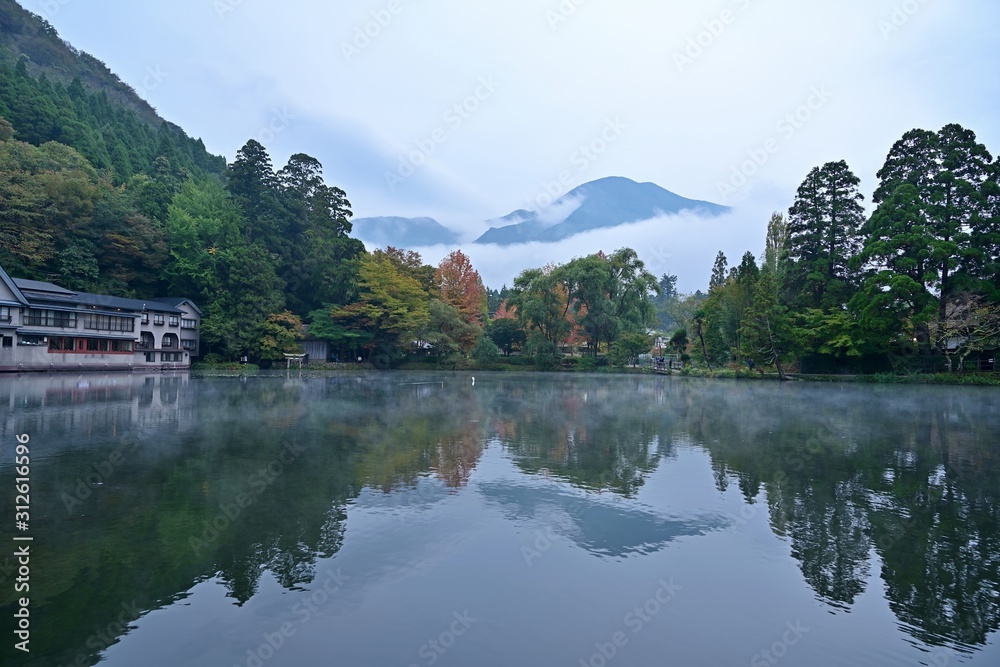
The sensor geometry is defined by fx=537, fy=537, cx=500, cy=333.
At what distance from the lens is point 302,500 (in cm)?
700

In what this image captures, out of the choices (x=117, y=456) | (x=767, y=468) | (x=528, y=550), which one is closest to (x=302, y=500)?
(x=528, y=550)

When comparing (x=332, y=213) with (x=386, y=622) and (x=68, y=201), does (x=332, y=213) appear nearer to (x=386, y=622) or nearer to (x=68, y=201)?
(x=68, y=201)

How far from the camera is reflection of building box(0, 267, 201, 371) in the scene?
32.4 metres

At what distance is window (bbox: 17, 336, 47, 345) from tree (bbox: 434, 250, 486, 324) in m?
28.2

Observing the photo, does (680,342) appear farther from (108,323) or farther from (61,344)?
(61,344)

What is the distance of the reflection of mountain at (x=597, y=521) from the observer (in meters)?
5.73

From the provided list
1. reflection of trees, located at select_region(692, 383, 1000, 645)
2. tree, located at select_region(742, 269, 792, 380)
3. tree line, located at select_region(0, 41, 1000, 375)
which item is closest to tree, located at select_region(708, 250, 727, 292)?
tree line, located at select_region(0, 41, 1000, 375)

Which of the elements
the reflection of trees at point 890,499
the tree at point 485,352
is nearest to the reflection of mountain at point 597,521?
the reflection of trees at point 890,499

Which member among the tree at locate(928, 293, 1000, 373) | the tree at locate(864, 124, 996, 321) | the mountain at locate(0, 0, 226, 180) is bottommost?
the tree at locate(928, 293, 1000, 373)

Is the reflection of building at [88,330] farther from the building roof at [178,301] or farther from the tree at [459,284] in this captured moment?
the tree at [459,284]

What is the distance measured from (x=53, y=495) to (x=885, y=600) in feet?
30.8

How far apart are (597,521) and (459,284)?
46.5 metres

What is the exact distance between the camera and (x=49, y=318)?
112ft

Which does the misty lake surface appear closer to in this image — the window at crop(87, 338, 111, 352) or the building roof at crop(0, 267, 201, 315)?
the building roof at crop(0, 267, 201, 315)
